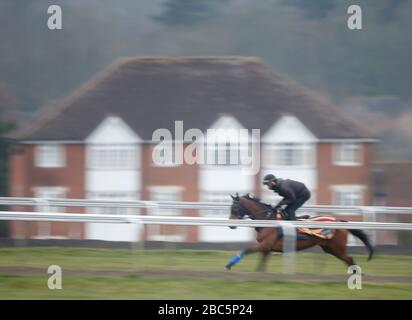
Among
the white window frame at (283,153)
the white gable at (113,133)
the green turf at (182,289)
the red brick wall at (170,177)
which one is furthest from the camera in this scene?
the white gable at (113,133)

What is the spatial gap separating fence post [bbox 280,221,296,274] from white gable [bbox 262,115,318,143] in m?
17.3

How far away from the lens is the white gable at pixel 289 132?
26516mm

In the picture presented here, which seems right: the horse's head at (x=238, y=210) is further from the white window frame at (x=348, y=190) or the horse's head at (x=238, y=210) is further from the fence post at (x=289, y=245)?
the white window frame at (x=348, y=190)

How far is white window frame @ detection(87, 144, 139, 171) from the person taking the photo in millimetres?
25625

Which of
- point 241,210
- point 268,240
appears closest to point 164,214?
point 241,210

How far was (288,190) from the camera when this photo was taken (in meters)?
9.37

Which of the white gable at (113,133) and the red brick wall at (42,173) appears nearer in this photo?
the red brick wall at (42,173)

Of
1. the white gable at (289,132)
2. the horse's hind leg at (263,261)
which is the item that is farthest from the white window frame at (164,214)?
the white gable at (289,132)

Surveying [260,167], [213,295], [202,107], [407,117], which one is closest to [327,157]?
[260,167]

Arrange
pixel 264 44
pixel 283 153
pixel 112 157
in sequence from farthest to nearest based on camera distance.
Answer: pixel 264 44, pixel 112 157, pixel 283 153

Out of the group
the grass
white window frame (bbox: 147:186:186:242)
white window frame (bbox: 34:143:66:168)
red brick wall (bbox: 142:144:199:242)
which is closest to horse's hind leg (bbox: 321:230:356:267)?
the grass

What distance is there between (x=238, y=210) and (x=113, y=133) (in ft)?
60.0

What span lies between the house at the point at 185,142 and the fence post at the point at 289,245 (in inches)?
525

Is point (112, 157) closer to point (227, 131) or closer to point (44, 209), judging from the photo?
point (227, 131)
